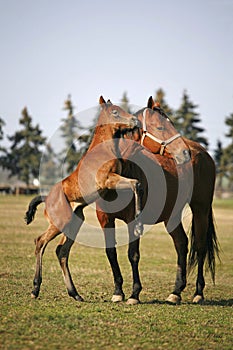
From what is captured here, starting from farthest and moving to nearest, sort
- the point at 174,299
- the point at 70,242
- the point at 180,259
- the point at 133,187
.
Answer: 1. the point at 180,259
2. the point at 174,299
3. the point at 70,242
4. the point at 133,187

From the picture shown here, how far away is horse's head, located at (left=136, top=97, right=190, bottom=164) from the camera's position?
9656 millimetres

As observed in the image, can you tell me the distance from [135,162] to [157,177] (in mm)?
630

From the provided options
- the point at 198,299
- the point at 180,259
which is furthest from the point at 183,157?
the point at 198,299

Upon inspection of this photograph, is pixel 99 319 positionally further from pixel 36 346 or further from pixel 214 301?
pixel 214 301

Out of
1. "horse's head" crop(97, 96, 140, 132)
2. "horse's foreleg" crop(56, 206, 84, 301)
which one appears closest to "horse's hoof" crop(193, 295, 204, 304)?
"horse's foreleg" crop(56, 206, 84, 301)

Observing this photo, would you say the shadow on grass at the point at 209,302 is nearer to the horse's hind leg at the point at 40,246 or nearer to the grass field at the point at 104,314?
the grass field at the point at 104,314

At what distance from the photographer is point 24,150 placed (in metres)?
80.8

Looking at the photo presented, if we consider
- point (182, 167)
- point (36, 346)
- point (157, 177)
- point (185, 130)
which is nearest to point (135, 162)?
point (157, 177)

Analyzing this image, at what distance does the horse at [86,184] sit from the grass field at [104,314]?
0.87m

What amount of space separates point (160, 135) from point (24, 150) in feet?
238

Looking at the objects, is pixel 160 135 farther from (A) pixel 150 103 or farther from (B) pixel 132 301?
(B) pixel 132 301

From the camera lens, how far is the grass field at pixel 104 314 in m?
6.33

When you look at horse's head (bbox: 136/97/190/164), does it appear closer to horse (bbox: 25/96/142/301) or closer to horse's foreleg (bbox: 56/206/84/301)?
horse (bbox: 25/96/142/301)

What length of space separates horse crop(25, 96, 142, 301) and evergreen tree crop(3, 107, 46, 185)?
231ft
